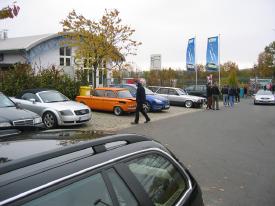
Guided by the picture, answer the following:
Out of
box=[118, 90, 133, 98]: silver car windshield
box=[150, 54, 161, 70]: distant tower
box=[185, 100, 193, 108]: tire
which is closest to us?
box=[118, 90, 133, 98]: silver car windshield

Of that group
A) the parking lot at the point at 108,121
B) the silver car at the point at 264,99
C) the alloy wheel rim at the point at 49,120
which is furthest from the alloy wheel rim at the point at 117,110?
the silver car at the point at 264,99

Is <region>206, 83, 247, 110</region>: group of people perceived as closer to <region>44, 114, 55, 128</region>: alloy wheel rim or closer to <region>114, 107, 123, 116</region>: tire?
<region>114, 107, 123, 116</region>: tire

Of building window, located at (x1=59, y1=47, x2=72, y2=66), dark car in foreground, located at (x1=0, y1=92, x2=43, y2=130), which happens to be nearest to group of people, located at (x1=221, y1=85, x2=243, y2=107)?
building window, located at (x1=59, y1=47, x2=72, y2=66)

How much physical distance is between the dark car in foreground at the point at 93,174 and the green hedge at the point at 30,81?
17.6m

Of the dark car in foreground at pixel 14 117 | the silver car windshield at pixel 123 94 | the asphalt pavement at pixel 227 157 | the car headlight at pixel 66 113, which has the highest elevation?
the silver car windshield at pixel 123 94

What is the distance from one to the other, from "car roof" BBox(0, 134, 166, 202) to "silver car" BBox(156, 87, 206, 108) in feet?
75.0

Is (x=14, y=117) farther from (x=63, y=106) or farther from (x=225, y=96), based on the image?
(x=225, y=96)

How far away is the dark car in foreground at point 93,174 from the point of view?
178 cm

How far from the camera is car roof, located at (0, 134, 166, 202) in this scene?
5.67 feet

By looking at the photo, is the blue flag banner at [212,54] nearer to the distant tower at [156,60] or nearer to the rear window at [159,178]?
the distant tower at [156,60]

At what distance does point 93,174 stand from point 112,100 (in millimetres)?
16514

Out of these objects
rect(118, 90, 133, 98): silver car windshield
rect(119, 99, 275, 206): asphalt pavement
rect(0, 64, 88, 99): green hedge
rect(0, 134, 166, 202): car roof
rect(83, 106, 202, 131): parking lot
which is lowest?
rect(119, 99, 275, 206): asphalt pavement

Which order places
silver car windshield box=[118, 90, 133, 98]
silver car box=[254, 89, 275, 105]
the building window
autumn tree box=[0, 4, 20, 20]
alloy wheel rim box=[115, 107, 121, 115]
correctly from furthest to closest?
1. the building window
2. silver car box=[254, 89, 275, 105]
3. silver car windshield box=[118, 90, 133, 98]
4. alloy wheel rim box=[115, 107, 121, 115]
5. autumn tree box=[0, 4, 20, 20]

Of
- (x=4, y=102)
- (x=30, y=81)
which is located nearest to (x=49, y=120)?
(x=4, y=102)
